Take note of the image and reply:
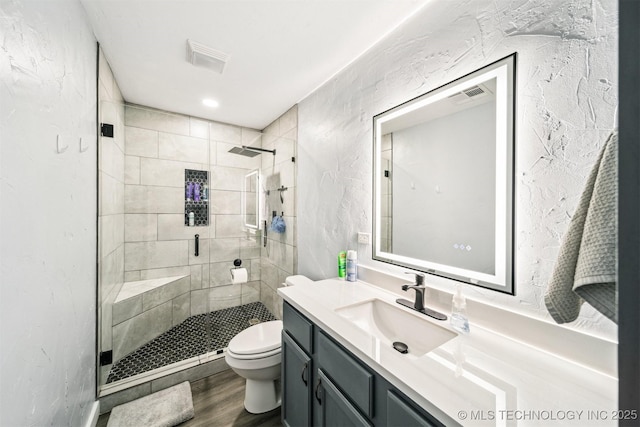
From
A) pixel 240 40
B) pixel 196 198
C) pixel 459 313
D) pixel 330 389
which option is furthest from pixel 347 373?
pixel 196 198

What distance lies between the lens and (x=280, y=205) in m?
2.50

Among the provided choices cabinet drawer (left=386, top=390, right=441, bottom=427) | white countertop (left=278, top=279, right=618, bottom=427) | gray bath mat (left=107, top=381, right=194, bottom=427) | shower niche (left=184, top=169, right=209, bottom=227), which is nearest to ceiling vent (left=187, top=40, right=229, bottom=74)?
shower niche (left=184, top=169, right=209, bottom=227)

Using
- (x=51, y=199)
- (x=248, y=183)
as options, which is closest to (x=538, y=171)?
(x=51, y=199)

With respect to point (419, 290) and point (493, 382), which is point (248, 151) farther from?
point (493, 382)

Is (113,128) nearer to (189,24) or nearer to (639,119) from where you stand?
(189,24)

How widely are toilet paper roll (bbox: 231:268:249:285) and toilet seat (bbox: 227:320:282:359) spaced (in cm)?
65

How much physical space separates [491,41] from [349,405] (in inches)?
59.4

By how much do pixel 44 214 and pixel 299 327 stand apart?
1113 millimetres

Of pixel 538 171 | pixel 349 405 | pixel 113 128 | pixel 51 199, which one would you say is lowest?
pixel 349 405

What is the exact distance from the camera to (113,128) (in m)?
1.84

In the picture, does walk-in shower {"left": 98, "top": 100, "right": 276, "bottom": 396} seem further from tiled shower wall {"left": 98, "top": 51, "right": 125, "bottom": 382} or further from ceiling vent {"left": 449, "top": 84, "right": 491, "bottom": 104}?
ceiling vent {"left": 449, "top": 84, "right": 491, "bottom": 104}

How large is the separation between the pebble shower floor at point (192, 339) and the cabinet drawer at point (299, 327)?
1096mm

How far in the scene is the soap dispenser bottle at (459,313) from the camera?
3.05 feet

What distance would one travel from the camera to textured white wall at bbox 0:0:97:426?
670mm
